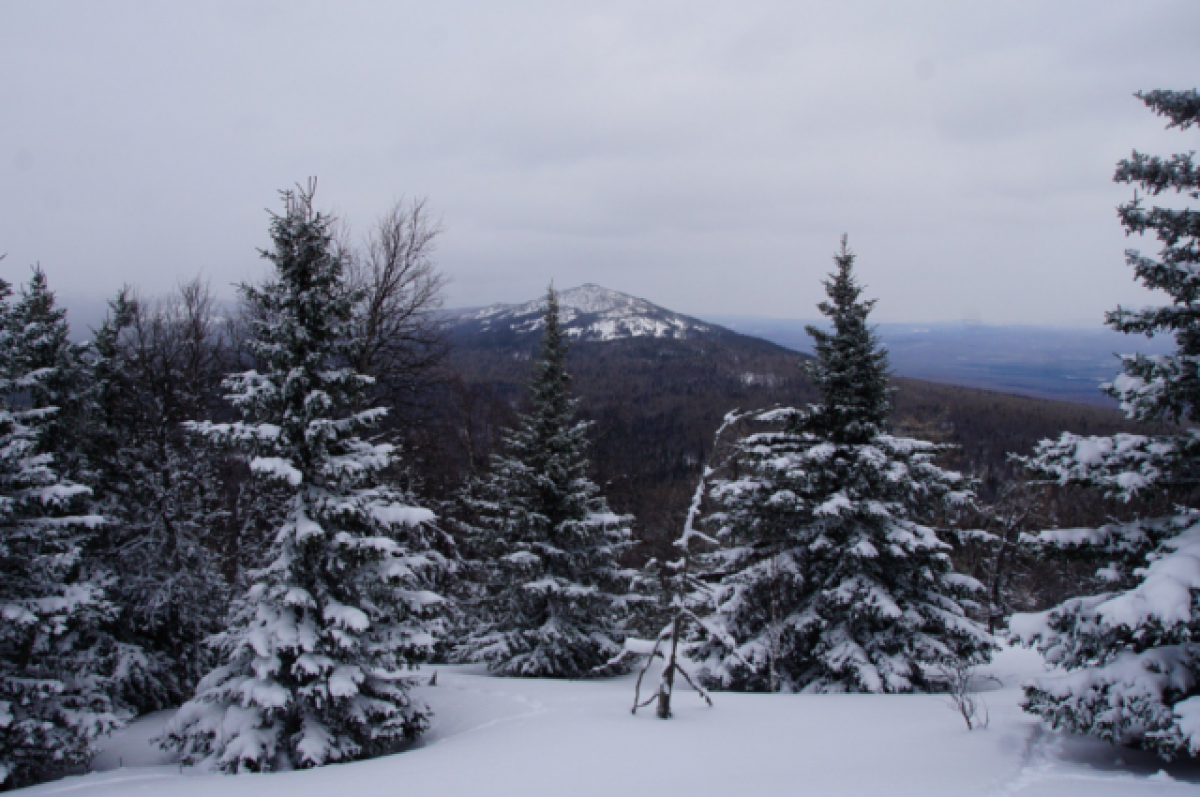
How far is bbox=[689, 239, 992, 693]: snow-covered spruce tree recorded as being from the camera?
1281 cm

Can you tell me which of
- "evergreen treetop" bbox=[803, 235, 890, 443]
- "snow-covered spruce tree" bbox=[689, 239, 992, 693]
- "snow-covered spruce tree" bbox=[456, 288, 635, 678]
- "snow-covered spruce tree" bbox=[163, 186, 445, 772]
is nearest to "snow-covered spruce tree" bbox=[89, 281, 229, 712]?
"snow-covered spruce tree" bbox=[163, 186, 445, 772]

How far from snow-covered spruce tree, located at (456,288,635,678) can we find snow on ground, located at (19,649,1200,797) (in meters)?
4.72

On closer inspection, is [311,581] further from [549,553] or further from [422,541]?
[549,553]

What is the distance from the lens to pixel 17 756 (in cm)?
904

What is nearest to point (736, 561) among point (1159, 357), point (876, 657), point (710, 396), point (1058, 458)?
point (876, 657)

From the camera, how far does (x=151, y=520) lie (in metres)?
15.5

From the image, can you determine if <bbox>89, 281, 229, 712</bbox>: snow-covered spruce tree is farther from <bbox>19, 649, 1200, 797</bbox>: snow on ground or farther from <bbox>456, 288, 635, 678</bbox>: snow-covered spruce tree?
<bbox>456, 288, 635, 678</bbox>: snow-covered spruce tree

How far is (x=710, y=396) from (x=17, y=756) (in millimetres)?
171830

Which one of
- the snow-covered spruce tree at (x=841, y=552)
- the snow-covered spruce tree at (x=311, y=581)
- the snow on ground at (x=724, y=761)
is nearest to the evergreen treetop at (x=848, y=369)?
the snow-covered spruce tree at (x=841, y=552)

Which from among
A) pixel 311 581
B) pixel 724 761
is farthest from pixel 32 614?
pixel 724 761

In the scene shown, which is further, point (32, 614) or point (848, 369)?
point (848, 369)

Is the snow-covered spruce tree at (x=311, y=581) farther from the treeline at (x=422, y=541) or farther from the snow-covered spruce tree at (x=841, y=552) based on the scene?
the snow-covered spruce tree at (x=841, y=552)

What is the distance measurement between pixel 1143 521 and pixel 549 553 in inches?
479

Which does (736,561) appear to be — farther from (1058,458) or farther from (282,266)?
(282,266)
